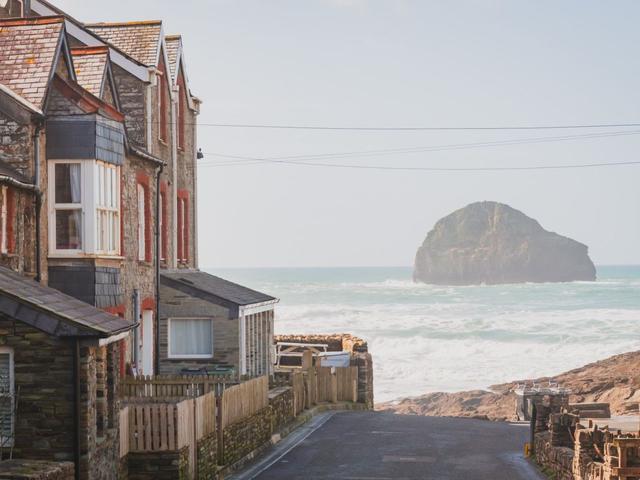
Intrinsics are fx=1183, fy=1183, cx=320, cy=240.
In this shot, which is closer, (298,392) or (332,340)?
(298,392)

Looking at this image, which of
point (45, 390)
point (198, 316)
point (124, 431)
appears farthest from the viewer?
point (198, 316)

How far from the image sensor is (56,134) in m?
22.3

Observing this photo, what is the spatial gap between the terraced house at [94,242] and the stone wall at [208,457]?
2.38 meters

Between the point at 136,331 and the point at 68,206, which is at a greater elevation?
the point at 68,206

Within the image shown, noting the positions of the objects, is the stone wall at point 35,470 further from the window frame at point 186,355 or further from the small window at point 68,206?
the window frame at point 186,355

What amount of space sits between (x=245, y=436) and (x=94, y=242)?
204 inches

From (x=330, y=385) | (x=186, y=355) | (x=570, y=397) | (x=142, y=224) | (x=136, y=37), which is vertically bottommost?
(x=570, y=397)

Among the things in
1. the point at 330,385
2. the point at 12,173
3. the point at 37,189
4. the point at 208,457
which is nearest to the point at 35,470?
the point at 208,457

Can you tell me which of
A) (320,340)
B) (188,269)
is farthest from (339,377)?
(320,340)

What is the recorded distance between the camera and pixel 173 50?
1394 inches

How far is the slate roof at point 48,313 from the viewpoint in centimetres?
1691

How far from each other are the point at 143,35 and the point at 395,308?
102m

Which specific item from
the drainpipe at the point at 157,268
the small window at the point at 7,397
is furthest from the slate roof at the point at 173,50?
the small window at the point at 7,397

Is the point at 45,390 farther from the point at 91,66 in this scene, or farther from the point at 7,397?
the point at 91,66
